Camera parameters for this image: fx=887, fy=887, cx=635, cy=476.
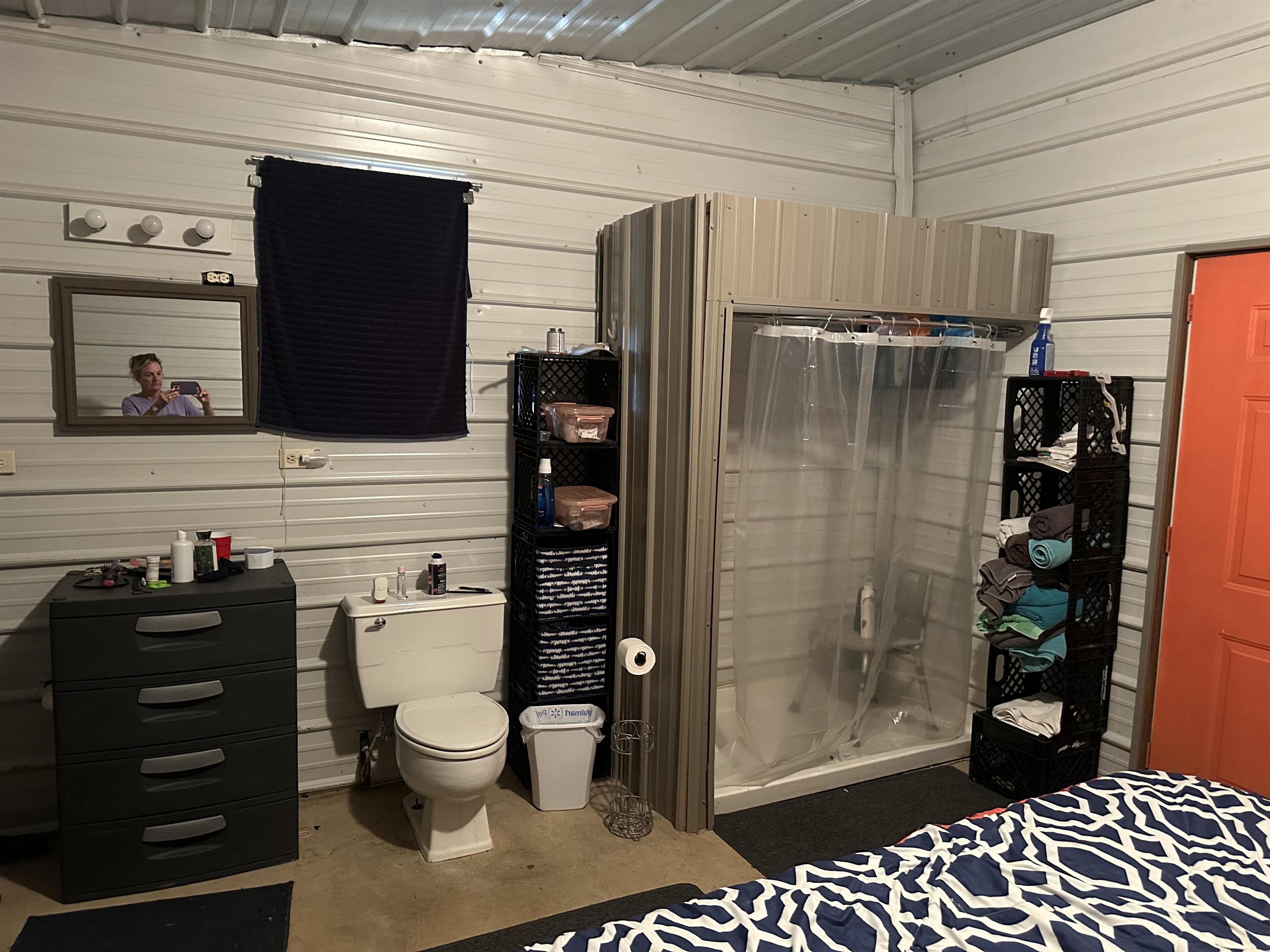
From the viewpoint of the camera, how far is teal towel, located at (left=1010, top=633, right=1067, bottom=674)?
3.23 meters

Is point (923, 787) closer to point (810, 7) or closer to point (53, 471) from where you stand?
point (810, 7)

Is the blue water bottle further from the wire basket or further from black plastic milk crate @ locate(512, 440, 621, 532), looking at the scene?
the wire basket

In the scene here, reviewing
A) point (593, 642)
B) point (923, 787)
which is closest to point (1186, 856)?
point (923, 787)

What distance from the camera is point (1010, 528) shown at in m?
3.36

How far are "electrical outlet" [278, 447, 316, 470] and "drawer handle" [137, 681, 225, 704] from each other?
0.82 meters

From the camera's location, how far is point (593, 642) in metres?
3.46

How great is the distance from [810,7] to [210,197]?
218cm

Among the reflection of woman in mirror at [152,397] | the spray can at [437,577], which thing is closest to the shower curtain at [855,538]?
the spray can at [437,577]

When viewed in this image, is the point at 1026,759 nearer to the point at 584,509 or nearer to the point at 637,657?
the point at 637,657

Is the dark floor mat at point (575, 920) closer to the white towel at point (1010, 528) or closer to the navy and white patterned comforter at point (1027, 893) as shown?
the navy and white patterned comforter at point (1027, 893)

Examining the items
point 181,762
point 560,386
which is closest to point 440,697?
point 181,762

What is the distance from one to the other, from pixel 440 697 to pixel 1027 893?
2107 millimetres

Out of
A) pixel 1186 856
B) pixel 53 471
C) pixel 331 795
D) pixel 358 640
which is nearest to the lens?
pixel 1186 856

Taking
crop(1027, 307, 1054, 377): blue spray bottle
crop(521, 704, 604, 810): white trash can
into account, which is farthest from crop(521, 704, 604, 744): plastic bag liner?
crop(1027, 307, 1054, 377): blue spray bottle
